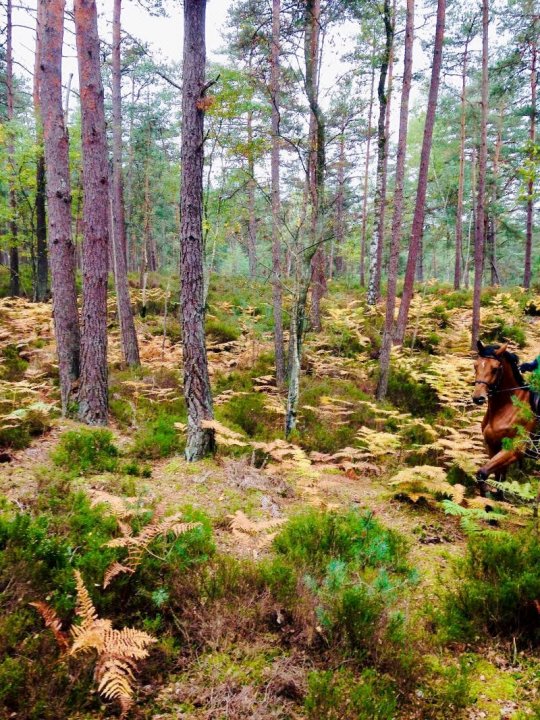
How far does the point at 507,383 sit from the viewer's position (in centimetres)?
595

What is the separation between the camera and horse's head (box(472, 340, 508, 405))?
5.71 metres

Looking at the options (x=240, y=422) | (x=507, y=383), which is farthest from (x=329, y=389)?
(x=507, y=383)

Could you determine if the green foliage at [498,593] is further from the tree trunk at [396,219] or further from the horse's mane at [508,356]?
the tree trunk at [396,219]

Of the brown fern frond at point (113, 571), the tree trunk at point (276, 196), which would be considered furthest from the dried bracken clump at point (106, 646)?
the tree trunk at point (276, 196)

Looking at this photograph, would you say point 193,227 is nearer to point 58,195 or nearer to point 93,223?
point 93,223

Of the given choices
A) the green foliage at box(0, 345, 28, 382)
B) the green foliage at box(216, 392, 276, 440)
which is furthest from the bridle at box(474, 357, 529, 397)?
the green foliage at box(0, 345, 28, 382)

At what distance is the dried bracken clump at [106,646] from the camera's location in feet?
8.02

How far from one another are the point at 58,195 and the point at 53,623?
7.79 metres

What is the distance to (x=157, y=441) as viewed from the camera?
7164 millimetres

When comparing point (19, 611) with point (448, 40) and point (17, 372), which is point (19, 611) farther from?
point (448, 40)

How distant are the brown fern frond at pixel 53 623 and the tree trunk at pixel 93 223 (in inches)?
208

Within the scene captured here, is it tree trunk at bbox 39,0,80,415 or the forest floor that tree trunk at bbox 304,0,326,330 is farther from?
tree trunk at bbox 39,0,80,415

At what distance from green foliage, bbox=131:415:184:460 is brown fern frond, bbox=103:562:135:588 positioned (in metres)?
3.62

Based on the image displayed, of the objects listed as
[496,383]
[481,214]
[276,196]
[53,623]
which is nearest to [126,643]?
[53,623]
